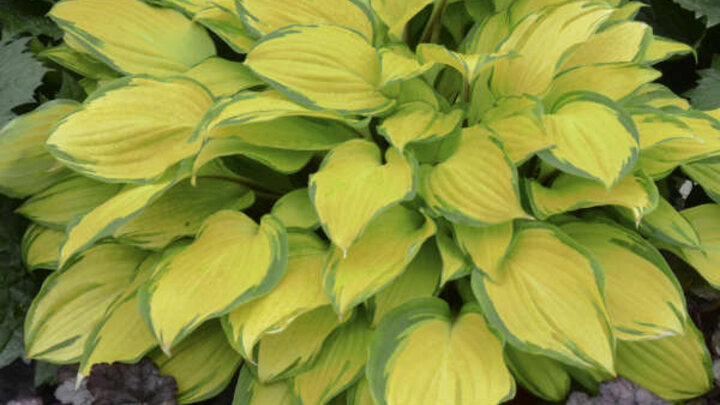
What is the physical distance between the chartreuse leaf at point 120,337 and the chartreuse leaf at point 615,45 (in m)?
0.74

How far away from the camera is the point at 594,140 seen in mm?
967

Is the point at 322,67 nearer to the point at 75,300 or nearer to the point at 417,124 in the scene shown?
the point at 417,124

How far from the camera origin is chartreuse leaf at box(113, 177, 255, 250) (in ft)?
3.68

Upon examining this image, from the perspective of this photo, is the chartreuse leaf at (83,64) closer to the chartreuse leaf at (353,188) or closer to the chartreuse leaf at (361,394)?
the chartreuse leaf at (353,188)

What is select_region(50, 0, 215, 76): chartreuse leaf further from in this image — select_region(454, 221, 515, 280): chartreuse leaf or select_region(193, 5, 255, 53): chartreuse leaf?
select_region(454, 221, 515, 280): chartreuse leaf

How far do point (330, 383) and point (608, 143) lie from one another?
1.60ft

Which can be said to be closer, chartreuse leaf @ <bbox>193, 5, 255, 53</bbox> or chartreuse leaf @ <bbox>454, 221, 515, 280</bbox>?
chartreuse leaf @ <bbox>454, 221, 515, 280</bbox>

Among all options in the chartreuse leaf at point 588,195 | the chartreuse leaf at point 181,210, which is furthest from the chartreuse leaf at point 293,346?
the chartreuse leaf at point 588,195

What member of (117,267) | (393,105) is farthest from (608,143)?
(117,267)

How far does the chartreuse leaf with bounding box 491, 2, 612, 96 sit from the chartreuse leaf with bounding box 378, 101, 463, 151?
0.09 m

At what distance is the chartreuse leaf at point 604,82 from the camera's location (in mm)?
1124

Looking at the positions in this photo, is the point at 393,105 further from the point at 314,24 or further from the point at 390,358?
the point at 390,358

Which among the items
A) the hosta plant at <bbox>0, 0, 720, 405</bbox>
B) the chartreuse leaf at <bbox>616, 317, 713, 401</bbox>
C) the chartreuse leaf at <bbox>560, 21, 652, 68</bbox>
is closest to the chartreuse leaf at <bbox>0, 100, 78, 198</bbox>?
the hosta plant at <bbox>0, 0, 720, 405</bbox>

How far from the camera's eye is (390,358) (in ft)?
3.11
